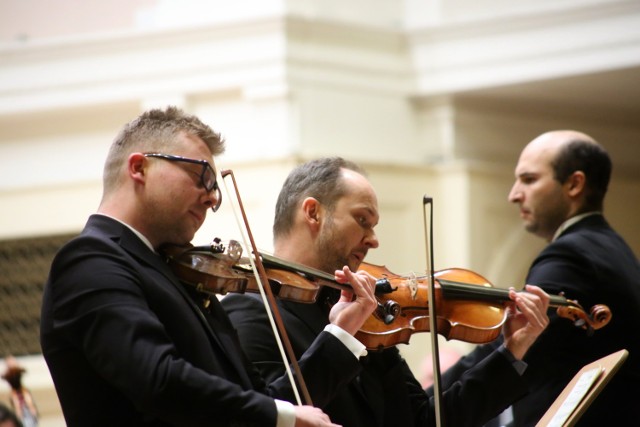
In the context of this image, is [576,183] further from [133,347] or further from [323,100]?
[323,100]

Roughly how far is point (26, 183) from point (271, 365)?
4871 millimetres

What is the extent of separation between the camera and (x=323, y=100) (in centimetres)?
688

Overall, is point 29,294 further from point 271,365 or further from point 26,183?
point 271,365

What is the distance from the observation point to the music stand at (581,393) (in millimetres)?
2584

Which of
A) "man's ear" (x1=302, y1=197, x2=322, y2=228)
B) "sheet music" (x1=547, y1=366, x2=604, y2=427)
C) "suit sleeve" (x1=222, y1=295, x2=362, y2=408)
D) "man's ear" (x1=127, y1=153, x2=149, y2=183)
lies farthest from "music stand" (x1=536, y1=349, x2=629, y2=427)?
"man's ear" (x1=127, y1=153, x2=149, y2=183)

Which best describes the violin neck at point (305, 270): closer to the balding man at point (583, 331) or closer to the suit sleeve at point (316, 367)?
the suit sleeve at point (316, 367)

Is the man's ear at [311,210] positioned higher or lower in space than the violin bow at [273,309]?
higher

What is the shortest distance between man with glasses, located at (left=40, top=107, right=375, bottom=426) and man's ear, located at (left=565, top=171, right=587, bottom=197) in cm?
153

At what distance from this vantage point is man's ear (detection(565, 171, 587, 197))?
162 inches

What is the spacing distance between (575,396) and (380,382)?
659mm

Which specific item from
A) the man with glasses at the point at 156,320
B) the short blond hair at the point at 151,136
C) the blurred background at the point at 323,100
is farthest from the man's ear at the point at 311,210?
the blurred background at the point at 323,100

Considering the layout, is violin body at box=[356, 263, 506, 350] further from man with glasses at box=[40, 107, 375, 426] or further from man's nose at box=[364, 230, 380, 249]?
man with glasses at box=[40, 107, 375, 426]

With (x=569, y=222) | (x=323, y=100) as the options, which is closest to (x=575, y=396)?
(x=569, y=222)

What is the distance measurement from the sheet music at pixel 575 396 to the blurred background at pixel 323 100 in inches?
150
